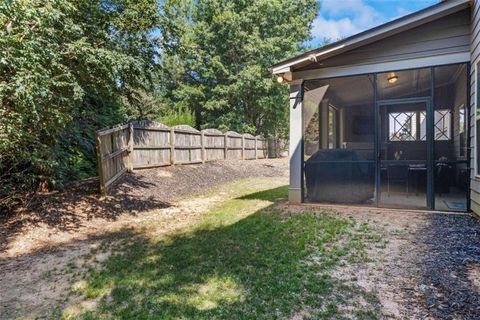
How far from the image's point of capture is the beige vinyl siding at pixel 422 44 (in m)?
5.51

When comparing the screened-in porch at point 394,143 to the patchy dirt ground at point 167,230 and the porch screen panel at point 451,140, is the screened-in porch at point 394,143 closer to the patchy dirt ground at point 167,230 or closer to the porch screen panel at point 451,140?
the porch screen panel at point 451,140

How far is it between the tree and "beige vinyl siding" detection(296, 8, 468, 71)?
13059 millimetres

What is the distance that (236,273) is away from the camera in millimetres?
3322

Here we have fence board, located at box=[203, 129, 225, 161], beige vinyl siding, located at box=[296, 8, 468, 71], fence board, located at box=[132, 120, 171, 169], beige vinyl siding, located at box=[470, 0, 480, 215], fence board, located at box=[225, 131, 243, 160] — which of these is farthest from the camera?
fence board, located at box=[225, 131, 243, 160]

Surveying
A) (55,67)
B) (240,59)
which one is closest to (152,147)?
(55,67)

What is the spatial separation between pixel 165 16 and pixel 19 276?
200 inches

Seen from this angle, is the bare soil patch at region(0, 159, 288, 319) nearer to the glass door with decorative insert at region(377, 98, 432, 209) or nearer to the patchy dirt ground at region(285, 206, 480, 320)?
the patchy dirt ground at region(285, 206, 480, 320)

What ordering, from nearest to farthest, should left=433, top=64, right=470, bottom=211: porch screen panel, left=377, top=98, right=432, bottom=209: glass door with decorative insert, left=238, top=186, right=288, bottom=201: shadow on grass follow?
left=433, top=64, right=470, bottom=211: porch screen panel < left=377, top=98, right=432, bottom=209: glass door with decorative insert < left=238, top=186, right=288, bottom=201: shadow on grass

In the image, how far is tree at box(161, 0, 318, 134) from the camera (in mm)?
19547

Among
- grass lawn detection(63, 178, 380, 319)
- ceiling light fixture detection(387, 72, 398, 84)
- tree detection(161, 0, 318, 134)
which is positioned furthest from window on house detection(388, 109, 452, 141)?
tree detection(161, 0, 318, 134)

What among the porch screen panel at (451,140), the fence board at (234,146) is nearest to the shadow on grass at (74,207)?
the porch screen panel at (451,140)

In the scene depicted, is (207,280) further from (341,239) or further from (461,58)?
(461,58)

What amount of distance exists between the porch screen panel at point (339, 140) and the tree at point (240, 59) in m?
12.3

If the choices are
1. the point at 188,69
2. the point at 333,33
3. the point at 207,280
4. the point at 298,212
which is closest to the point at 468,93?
the point at 298,212
